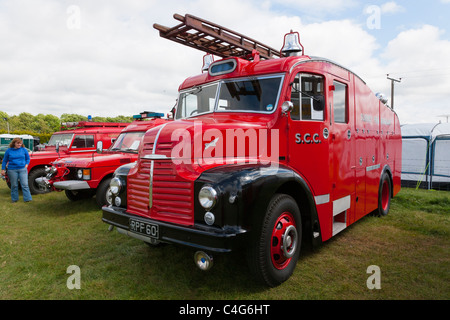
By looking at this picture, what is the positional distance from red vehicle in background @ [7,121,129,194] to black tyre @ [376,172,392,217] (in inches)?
314

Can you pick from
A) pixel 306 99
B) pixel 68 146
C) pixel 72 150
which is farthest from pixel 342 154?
pixel 68 146

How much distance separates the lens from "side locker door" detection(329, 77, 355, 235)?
424 cm

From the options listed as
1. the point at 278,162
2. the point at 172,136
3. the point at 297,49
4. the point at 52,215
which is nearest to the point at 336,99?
the point at 297,49

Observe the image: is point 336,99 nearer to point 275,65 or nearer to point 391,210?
point 275,65

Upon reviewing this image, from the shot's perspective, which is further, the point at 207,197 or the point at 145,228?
the point at 145,228

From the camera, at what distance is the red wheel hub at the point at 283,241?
329cm

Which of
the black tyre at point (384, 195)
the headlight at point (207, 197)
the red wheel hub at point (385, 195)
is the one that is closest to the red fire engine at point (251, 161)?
the headlight at point (207, 197)

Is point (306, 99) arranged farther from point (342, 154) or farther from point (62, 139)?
point (62, 139)

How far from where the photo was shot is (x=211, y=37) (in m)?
4.60

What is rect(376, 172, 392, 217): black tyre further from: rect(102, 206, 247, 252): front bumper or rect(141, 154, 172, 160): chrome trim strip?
rect(141, 154, 172, 160): chrome trim strip

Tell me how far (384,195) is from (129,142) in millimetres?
6399

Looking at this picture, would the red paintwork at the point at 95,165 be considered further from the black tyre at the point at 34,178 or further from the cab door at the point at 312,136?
the cab door at the point at 312,136

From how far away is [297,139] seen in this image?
146 inches
